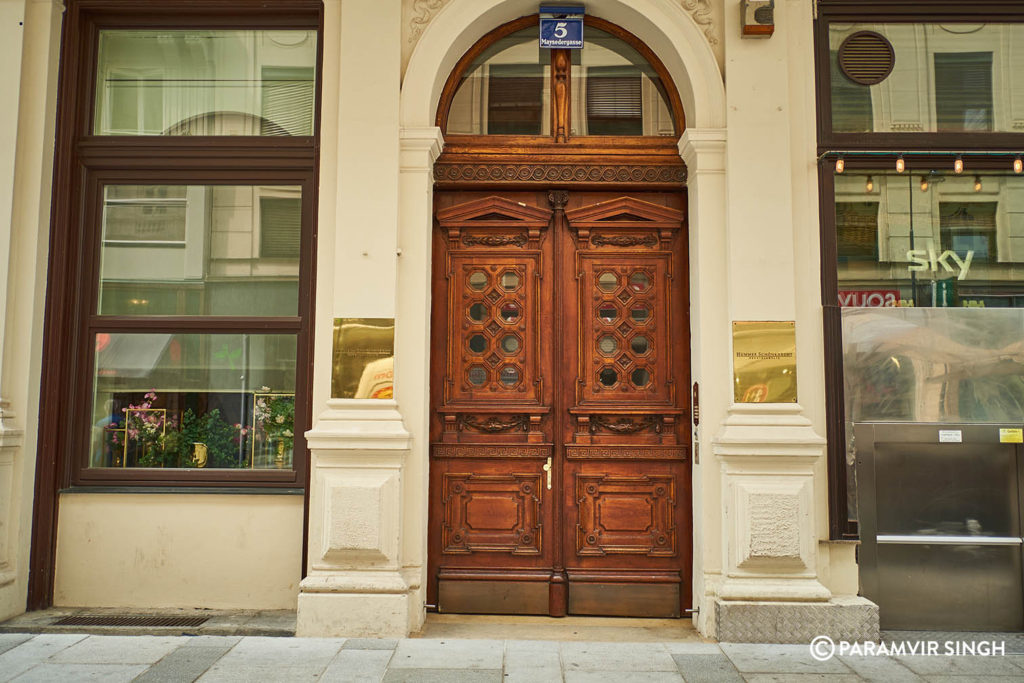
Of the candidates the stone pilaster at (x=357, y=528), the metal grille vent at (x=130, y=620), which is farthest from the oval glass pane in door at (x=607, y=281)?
the metal grille vent at (x=130, y=620)

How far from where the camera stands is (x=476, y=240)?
6.61 meters

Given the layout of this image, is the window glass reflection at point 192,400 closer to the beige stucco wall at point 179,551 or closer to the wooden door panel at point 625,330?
the beige stucco wall at point 179,551

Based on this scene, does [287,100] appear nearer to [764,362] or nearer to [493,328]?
[493,328]

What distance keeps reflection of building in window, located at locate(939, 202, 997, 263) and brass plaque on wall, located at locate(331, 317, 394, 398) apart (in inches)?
170

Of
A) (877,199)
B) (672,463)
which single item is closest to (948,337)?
(877,199)

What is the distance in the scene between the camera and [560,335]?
21.3ft

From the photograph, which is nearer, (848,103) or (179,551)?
(179,551)

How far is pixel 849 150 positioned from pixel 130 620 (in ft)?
20.9

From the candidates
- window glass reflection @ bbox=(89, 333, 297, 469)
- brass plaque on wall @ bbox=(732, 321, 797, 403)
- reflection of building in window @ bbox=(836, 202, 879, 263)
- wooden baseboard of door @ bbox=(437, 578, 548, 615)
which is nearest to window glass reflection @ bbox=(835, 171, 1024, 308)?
reflection of building in window @ bbox=(836, 202, 879, 263)

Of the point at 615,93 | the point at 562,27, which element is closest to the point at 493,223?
the point at 615,93

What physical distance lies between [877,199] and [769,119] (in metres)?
1.11

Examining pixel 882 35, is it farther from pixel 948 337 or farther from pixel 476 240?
pixel 476 240

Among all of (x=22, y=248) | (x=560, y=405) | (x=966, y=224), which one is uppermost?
(x=966, y=224)

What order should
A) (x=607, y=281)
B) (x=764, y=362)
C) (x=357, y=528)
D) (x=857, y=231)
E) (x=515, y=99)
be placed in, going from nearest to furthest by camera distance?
(x=357, y=528)
(x=764, y=362)
(x=857, y=231)
(x=607, y=281)
(x=515, y=99)
